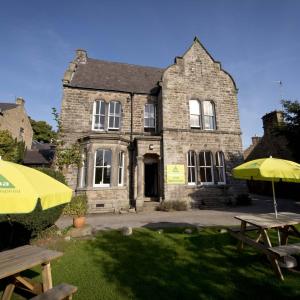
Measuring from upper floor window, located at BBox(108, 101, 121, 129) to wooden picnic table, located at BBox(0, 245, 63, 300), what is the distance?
43.1 feet

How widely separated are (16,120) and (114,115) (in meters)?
16.3

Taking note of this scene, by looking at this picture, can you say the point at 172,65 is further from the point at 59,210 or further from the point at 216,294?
the point at 216,294

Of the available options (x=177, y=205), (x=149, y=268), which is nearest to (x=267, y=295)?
(x=149, y=268)

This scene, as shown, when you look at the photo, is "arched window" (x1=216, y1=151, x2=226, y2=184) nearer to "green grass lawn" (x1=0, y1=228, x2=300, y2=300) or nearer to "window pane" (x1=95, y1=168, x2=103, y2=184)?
"window pane" (x1=95, y1=168, x2=103, y2=184)

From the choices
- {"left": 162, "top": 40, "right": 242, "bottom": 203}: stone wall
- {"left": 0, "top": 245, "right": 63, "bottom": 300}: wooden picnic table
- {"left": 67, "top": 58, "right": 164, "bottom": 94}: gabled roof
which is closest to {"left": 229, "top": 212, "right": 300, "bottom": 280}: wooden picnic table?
{"left": 0, "top": 245, "right": 63, "bottom": 300}: wooden picnic table

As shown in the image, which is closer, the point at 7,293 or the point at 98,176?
the point at 7,293

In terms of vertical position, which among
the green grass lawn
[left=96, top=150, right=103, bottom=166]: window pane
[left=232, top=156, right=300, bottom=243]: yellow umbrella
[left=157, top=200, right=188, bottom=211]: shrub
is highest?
[left=96, top=150, right=103, bottom=166]: window pane

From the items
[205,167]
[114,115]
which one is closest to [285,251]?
[205,167]

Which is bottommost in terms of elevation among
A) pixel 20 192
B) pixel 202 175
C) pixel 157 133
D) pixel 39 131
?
pixel 20 192

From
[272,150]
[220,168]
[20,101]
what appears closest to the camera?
[220,168]

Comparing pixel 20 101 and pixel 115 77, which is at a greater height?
pixel 20 101

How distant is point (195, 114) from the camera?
653 inches

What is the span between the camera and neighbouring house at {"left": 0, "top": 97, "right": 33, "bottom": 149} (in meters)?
23.2

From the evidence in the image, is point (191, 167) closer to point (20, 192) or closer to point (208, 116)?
point (208, 116)
